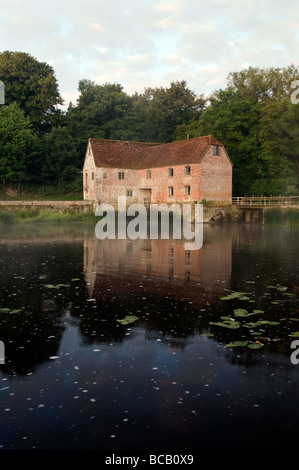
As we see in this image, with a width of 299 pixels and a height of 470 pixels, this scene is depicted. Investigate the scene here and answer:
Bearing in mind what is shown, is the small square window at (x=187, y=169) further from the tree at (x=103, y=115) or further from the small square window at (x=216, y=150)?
the tree at (x=103, y=115)

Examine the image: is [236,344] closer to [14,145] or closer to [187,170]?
[187,170]

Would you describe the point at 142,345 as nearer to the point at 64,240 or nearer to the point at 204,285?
the point at 204,285

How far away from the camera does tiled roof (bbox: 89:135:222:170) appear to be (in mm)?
47688

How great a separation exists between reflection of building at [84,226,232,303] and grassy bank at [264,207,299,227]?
16.4 metres

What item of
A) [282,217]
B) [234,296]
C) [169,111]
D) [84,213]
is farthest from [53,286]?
[169,111]

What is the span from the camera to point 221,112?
52.8m

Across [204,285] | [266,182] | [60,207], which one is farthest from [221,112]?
[204,285]

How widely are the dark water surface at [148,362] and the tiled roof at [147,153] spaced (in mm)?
34089

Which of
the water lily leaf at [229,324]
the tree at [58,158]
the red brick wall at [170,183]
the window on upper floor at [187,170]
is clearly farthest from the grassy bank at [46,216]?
the water lily leaf at [229,324]

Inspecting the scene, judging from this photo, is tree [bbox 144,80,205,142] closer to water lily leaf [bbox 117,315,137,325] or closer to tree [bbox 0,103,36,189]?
tree [bbox 0,103,36,189]

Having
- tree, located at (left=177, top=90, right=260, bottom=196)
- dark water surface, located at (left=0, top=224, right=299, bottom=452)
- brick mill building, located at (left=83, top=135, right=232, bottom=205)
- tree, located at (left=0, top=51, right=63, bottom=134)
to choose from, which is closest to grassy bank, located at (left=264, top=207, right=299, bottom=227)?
brick mill building, located at (left=83, top=135, right=232, bottom=205)

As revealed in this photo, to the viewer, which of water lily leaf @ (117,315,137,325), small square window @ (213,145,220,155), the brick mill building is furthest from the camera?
small square window @ (213,145,220,155)

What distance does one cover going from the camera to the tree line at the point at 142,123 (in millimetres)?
52156
